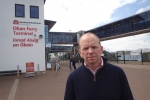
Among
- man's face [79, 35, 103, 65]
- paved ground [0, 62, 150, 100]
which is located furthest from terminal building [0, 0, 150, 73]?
man's face [79, 35, 103, 65]

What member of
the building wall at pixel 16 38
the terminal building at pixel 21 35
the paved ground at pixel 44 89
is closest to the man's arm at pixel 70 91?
the paved ground at pixel 44 89

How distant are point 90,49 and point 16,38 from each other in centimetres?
1414

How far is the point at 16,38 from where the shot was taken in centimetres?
1438

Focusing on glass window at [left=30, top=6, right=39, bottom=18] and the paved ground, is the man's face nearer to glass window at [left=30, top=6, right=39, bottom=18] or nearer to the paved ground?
the paved ground

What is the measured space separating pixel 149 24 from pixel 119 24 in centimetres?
722

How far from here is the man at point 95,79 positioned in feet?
5.08

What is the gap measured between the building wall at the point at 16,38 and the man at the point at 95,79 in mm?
13813

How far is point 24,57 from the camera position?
575 inches

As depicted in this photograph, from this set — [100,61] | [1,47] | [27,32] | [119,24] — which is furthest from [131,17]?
[100,61]

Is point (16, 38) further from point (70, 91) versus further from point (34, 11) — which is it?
point (70, 91)

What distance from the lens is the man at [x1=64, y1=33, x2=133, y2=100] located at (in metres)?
1.55

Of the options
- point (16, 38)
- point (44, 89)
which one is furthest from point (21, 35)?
point (44, 89)

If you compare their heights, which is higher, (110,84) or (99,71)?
(99,71)

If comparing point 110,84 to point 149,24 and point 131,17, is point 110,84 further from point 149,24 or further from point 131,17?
point 131,17
